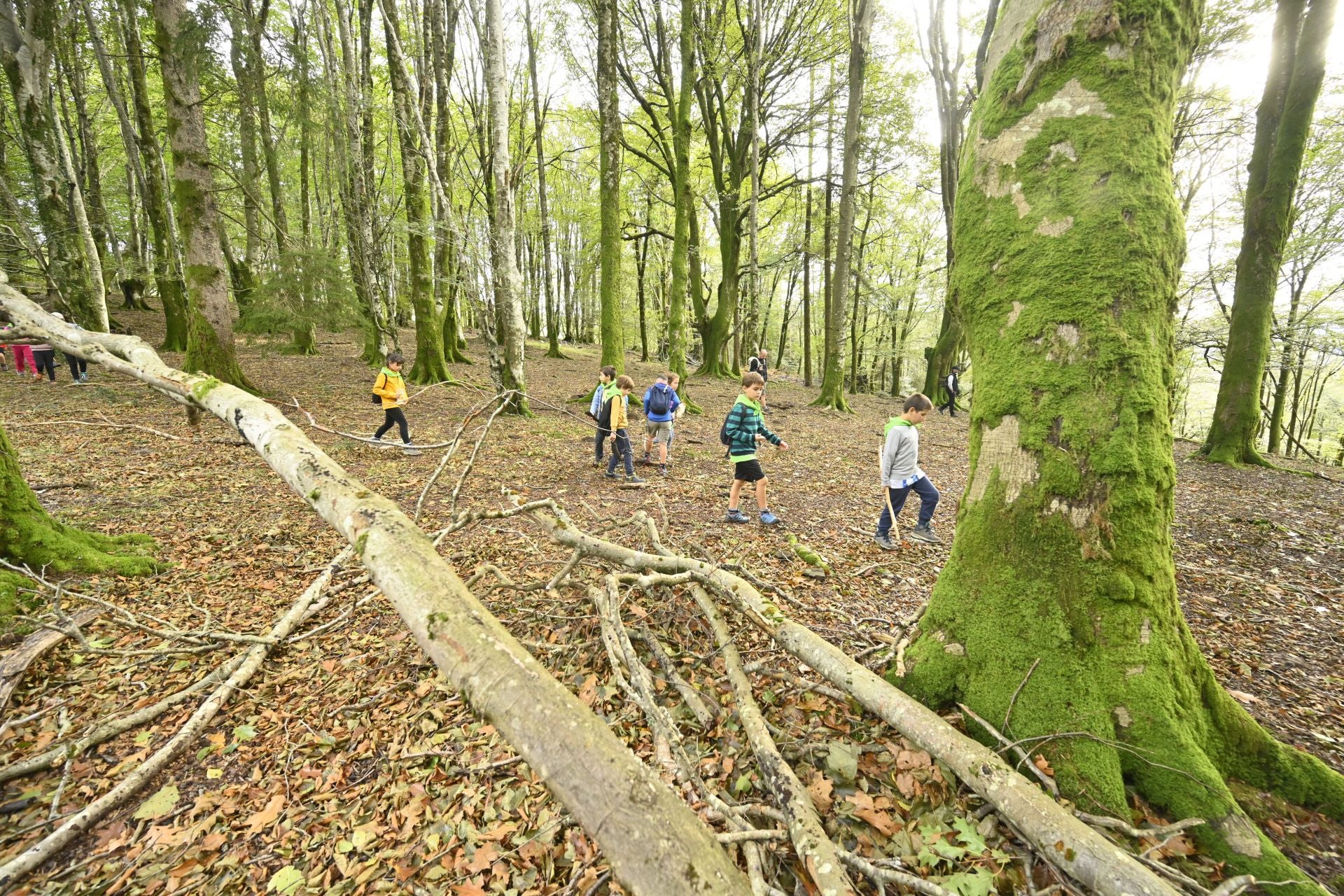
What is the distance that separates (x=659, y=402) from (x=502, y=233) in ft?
15.6

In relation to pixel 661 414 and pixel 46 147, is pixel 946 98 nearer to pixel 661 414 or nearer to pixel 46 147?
pixel 661 414

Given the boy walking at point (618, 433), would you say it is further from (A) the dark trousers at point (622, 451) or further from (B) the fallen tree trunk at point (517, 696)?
(B) the fallen tree trunk at point (517, 696)

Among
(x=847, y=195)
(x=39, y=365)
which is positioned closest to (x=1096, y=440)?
(x=847, y=195)

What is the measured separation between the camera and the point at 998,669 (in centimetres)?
239

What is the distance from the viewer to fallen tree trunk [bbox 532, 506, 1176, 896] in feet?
5.25

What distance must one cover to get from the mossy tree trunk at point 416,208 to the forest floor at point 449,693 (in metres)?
5.29

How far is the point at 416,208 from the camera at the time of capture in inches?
456

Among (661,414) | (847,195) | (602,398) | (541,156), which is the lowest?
(661,414)

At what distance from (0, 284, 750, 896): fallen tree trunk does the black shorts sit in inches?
172

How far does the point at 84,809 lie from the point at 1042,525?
486cm

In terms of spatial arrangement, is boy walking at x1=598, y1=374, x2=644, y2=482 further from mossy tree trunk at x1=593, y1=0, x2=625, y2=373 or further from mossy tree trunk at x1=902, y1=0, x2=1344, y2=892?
mossy tree trunk at x1=902, y1=0, x2=1344, y2=892

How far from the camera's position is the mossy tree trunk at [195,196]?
7.76m

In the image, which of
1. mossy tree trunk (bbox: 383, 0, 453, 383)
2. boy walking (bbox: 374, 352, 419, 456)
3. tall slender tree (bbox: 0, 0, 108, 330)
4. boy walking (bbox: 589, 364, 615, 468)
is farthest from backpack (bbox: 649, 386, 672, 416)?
tall slender tree (bbox: 0, 0, 108, 330)

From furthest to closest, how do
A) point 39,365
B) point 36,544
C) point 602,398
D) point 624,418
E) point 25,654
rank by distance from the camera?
1. point 39,365
2. point 602,398
3. point 624,418
4. point 36,544
5. point 25,654
